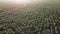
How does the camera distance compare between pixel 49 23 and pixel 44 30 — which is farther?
pixel 49 23

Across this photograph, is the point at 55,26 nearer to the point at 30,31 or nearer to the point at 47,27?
the point at 47,27

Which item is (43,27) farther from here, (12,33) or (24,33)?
(12,33)

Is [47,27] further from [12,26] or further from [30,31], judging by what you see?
[12,26]

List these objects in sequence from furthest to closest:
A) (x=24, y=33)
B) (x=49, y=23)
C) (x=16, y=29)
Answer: (x=49, y=23) < (x=16, y=29) < (x=24, y=33)

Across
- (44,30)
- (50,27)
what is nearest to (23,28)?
(44,30)

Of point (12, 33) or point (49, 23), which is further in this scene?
point (49, 23)

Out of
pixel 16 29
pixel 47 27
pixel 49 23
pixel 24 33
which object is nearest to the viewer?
pixel 24 33

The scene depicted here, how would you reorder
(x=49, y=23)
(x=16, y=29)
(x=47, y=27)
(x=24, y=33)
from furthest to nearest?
(x=49, y=23)
(x=47, y=27)
(x=16, y=29)
(x=24, y=33)

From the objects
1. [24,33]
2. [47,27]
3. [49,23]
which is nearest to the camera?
[24,33]
